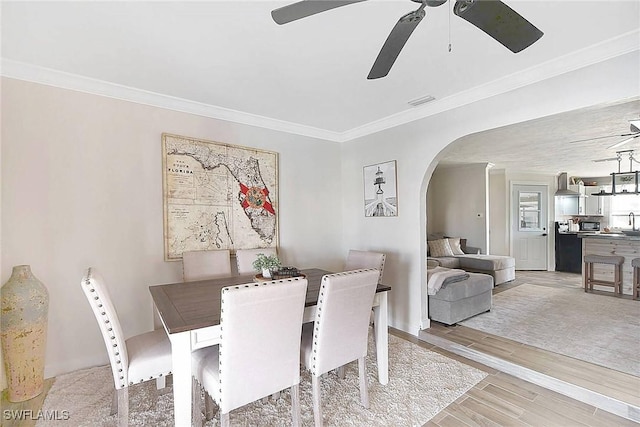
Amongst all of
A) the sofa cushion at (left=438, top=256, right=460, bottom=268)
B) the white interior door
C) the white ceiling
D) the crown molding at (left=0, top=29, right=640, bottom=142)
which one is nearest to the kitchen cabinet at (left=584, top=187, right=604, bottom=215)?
the white interior door

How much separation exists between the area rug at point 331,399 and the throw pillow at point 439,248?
3590 millimetres

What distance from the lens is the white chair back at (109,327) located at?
5.38 ft

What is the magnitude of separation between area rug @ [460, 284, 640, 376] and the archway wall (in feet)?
3.12

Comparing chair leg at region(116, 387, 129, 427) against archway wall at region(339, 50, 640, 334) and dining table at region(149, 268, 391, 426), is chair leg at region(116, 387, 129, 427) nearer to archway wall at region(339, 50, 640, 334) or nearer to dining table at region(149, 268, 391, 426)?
dining table at region(149, 268, 391, 426)

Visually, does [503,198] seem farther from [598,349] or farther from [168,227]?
[168,227]

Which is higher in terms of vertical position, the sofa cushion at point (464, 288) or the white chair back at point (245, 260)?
the white chair back at point (245, 260)

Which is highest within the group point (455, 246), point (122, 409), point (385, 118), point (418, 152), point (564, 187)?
point (385, 118)

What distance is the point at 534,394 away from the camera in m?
2.33

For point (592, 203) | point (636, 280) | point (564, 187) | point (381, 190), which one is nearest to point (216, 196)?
point (381, 190)

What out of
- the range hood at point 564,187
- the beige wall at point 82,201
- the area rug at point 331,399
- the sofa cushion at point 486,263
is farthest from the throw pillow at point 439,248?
the beige wall at point 82,201

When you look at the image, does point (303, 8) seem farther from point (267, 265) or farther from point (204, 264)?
point (204, 264)

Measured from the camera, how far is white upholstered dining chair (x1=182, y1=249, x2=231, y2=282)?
293cm

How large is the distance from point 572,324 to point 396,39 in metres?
4.07

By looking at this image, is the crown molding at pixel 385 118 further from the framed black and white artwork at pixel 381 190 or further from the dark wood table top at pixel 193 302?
the dark wood table top at pixel 193 302
